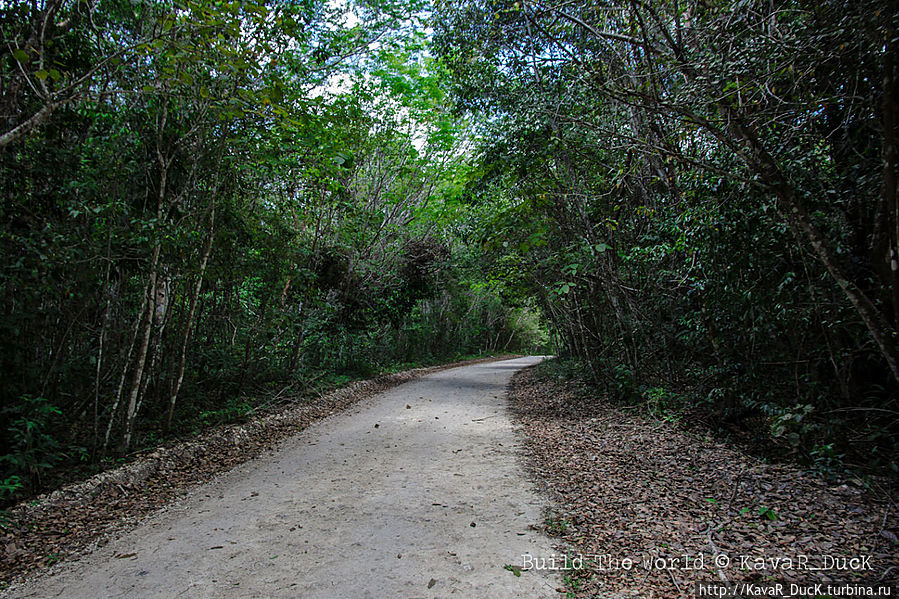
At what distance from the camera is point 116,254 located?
462 centimetres

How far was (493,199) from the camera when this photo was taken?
884 cm

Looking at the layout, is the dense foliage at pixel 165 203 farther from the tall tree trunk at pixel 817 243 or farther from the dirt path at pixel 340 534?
the tall tree trunk at pixel 817 243

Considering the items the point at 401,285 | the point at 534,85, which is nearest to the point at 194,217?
the point at 534,85

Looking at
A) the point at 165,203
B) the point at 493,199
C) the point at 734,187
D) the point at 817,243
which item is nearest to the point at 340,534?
the point at 817,243

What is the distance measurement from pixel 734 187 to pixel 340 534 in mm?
4648

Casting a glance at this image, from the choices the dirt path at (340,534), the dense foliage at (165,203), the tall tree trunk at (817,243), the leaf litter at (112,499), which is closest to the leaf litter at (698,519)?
the dirt path at (340,534)

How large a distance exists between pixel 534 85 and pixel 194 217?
18.1 ft

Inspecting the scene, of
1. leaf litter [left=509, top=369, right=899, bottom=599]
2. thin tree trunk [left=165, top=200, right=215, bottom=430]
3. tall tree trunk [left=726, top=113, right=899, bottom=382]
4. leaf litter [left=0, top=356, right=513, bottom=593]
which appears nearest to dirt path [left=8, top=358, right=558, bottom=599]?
leaf litter [left=0, top=356, right=513, bottom=593]

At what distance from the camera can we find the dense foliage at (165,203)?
403 cm

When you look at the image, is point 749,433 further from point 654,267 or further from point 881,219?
point 881,219

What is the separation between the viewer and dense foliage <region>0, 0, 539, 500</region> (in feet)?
13.2

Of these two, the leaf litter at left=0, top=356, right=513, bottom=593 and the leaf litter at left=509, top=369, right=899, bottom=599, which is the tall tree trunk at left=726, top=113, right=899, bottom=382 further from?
the leaf litter at left=0, top=356, right=513, bottom=593

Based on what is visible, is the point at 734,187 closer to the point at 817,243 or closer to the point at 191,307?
the point at 817,243

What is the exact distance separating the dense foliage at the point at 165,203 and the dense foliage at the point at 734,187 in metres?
2.97
